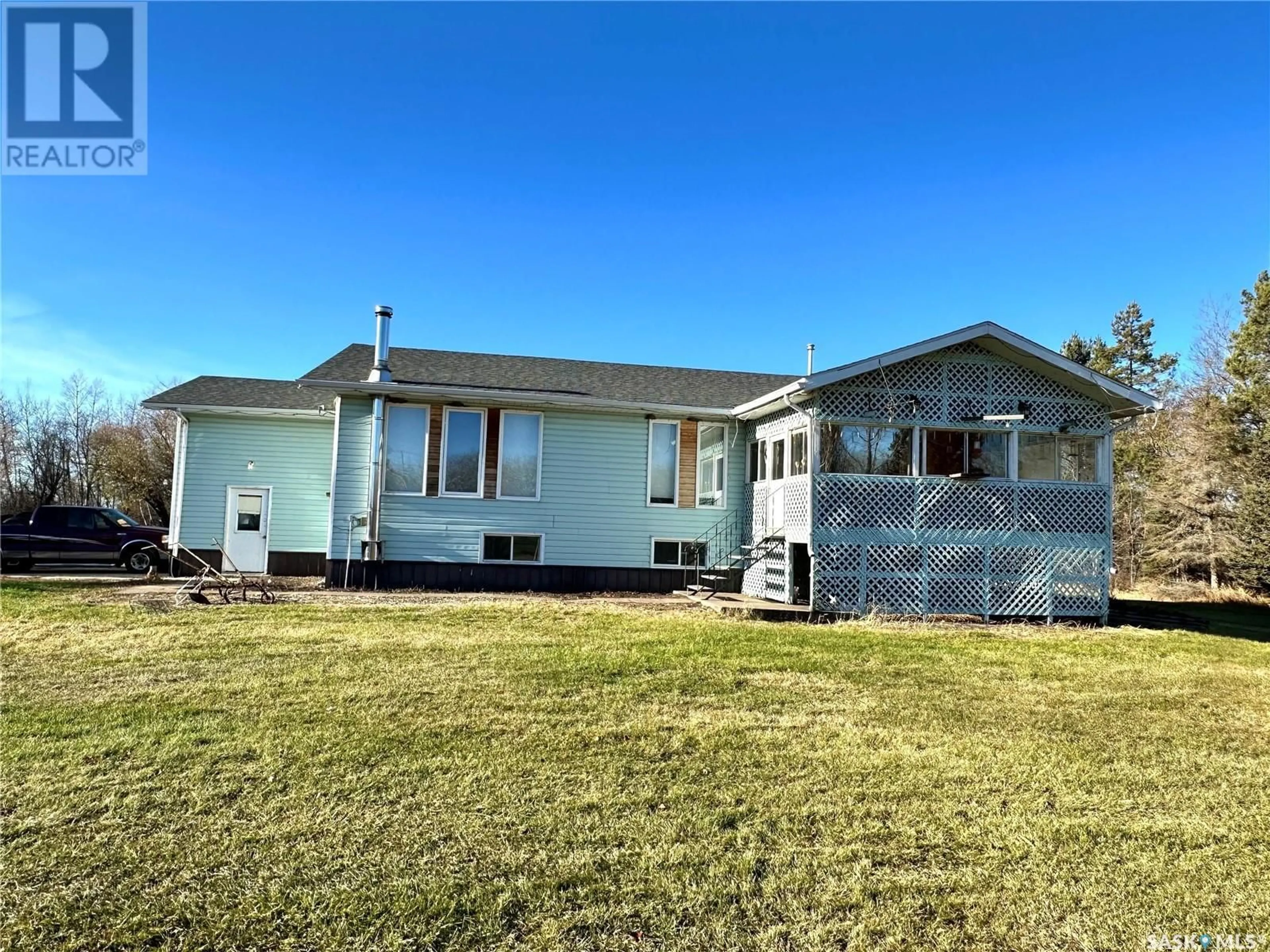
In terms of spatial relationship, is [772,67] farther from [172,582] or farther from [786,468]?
[172,582]

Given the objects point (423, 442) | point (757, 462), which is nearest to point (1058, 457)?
point (757, 462)

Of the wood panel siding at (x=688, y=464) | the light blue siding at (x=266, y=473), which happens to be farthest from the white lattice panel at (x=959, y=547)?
the light blue siding at (x=266, y=473)

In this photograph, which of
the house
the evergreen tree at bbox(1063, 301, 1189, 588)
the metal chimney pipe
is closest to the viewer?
the house

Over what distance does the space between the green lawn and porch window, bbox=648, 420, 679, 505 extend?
6138mm

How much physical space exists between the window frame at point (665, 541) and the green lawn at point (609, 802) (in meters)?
5.86

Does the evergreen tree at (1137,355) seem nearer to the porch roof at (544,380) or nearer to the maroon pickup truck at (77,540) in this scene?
the porch roof at (544,380)

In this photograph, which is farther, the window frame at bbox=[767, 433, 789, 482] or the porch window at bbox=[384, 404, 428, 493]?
the porch window at bbox=[384, 404, 428, 493]

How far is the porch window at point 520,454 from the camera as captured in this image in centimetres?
1229

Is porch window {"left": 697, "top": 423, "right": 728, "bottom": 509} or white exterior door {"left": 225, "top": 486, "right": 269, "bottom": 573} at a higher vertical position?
porch window {"left": 697, "top": 423, "right": 728, "bottom": 509}

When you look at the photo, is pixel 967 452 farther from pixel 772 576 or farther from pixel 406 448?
pixel 406 448

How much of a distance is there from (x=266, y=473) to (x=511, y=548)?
18.1 feet

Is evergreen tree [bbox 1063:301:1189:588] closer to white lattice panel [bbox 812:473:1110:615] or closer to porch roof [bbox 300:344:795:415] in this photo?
white lattice panel [bbox 812:473:1110:615]

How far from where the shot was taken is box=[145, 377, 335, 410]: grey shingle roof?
43.7 ft

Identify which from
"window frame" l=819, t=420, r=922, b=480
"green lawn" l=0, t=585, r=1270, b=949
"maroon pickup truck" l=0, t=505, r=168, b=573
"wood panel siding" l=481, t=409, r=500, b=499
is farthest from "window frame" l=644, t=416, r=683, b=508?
"maroon pickup truck" l=0, t=505, r=168, b=573
